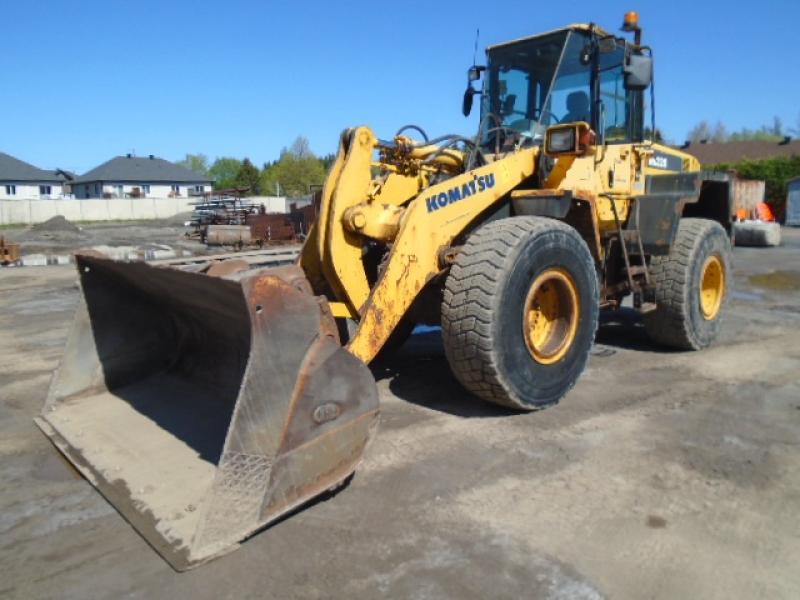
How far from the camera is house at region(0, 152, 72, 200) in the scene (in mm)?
67938

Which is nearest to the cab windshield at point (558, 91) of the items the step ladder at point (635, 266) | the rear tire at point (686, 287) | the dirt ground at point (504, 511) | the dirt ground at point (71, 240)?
the step ladder at point (635, 266)

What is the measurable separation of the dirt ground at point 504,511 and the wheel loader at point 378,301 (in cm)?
17

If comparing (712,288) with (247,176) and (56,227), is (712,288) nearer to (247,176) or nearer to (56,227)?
(56,227)

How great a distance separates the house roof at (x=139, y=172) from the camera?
71750 mm

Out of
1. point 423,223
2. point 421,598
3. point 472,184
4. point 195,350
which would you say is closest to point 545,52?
point 472,184

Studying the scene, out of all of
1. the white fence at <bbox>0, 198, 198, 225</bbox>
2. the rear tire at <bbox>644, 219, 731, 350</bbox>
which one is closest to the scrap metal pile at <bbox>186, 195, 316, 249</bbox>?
the rear tire at <bbox>644, 219, 731, 350</bbox>

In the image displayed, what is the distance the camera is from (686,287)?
592 cm

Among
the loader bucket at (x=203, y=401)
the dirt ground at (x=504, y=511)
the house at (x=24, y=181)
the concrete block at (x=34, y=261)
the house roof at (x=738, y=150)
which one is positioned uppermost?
the house at (x=24, y=181)

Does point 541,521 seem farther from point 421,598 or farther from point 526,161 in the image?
point 526,161

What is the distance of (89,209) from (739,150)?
156ft

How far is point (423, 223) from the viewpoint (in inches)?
→ 161

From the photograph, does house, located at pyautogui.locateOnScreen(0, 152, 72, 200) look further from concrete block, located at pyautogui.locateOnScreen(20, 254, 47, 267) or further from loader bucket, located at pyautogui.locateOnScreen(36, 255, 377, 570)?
loader bucket, located at pyautogui.locateOnScreen(36, 255, 377, 570)

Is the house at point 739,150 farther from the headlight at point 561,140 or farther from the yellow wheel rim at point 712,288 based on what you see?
the headlight at point 561,140

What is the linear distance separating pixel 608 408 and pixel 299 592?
9.23 feet
